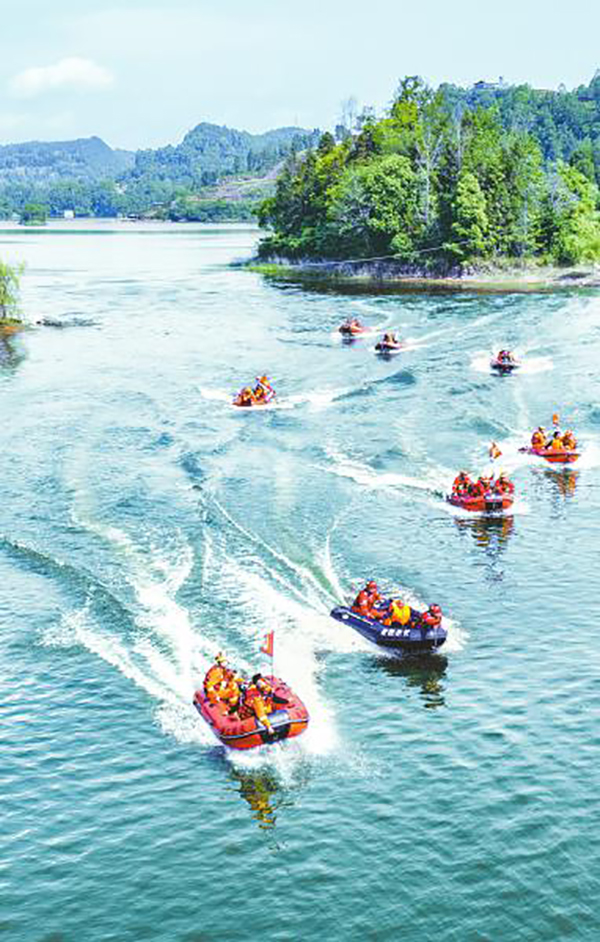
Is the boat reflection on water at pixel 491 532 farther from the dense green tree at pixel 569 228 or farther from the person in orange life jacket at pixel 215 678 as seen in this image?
the dense green tree at pixel 569 228

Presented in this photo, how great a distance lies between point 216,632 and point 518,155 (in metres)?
153

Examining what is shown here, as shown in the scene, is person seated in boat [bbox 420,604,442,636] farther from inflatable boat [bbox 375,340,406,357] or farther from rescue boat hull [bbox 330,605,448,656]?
inflatable boat [bbox 375,340,406,357]

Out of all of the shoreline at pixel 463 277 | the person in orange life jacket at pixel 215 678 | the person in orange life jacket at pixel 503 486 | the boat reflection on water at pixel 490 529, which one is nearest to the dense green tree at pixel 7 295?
the shoreline at pixel 463 277

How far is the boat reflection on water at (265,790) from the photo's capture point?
36250mm

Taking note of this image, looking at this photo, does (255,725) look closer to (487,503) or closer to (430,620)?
(430,620)

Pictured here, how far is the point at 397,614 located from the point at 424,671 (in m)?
3.00

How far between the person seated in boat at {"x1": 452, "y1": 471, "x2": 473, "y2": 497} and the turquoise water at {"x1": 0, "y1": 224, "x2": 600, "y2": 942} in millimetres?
1386

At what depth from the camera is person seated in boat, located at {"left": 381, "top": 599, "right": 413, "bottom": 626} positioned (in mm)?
47281

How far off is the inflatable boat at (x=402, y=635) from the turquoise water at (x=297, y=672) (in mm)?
748

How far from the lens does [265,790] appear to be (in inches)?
1486

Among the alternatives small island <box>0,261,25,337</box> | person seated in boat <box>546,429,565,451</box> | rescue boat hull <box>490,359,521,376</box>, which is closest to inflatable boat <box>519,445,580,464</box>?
person seated in boat <box>546,429,565,451</box>

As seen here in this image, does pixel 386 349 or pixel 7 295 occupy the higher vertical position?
pixel 7 295

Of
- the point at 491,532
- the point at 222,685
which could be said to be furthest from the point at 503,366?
the point at 222,685

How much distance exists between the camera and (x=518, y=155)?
18225 centimetres
